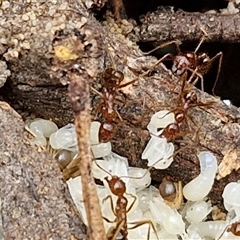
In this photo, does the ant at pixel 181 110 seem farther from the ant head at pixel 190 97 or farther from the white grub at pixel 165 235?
the white grub at pixel 165 235

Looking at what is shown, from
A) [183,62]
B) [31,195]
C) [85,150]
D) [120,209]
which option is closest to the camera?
[85,150]

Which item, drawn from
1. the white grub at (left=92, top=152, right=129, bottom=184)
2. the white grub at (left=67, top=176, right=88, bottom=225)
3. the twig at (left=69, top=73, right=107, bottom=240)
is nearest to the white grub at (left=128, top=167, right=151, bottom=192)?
the white grub at (left=92, top=152, right=129, bottom=184)

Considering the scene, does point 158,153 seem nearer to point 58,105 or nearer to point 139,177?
point 139,177

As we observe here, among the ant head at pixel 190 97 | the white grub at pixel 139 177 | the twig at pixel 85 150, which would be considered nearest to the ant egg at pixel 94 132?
the white grub at pixel 139 177

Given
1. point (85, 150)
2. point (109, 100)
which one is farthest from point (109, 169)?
point (85, 150)

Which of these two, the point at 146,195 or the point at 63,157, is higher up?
the point at 63,157

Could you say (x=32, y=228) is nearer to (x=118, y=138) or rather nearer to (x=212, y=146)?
(x=118, y=138)
